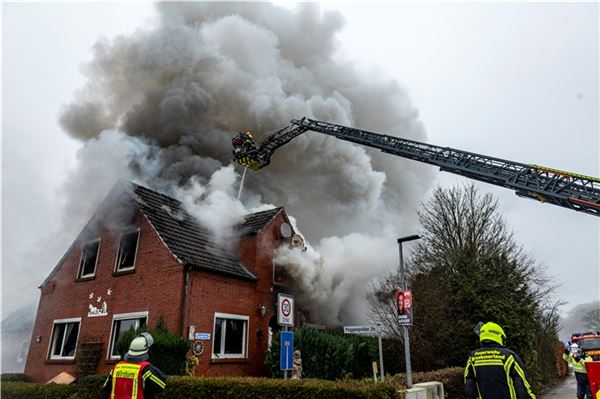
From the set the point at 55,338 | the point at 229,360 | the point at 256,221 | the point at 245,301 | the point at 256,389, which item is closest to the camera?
the point at 256,389

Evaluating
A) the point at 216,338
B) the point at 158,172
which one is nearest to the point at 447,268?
the point at 216,338

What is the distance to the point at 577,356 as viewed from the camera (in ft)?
33.0

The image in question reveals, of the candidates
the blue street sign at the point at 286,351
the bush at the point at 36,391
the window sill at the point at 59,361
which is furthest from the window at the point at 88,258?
the blue street sign at the point at 286,351

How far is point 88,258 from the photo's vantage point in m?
14.5

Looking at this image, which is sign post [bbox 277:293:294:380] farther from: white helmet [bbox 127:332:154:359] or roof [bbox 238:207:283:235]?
roof [bbox 238:207:283:235]

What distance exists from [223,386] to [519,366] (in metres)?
5.20

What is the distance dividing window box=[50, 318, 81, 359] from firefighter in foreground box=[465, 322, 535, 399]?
42.2 ft

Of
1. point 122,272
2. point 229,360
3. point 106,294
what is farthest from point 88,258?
point 229,360

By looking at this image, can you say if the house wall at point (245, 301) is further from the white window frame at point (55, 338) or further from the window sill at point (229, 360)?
the white window frame at point (55, 338)

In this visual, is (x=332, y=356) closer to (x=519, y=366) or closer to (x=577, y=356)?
(x=577, y=356)

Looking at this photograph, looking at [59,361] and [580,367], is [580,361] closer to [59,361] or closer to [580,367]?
[580,367]

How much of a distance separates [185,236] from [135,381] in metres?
9.58

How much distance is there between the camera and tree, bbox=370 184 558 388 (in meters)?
12.5

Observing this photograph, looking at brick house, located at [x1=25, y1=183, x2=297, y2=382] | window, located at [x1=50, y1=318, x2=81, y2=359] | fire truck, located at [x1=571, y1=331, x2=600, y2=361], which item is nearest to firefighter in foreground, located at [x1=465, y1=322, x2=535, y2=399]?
brick house, located at [x1=25, y1=183, x2=297, y2=382]
